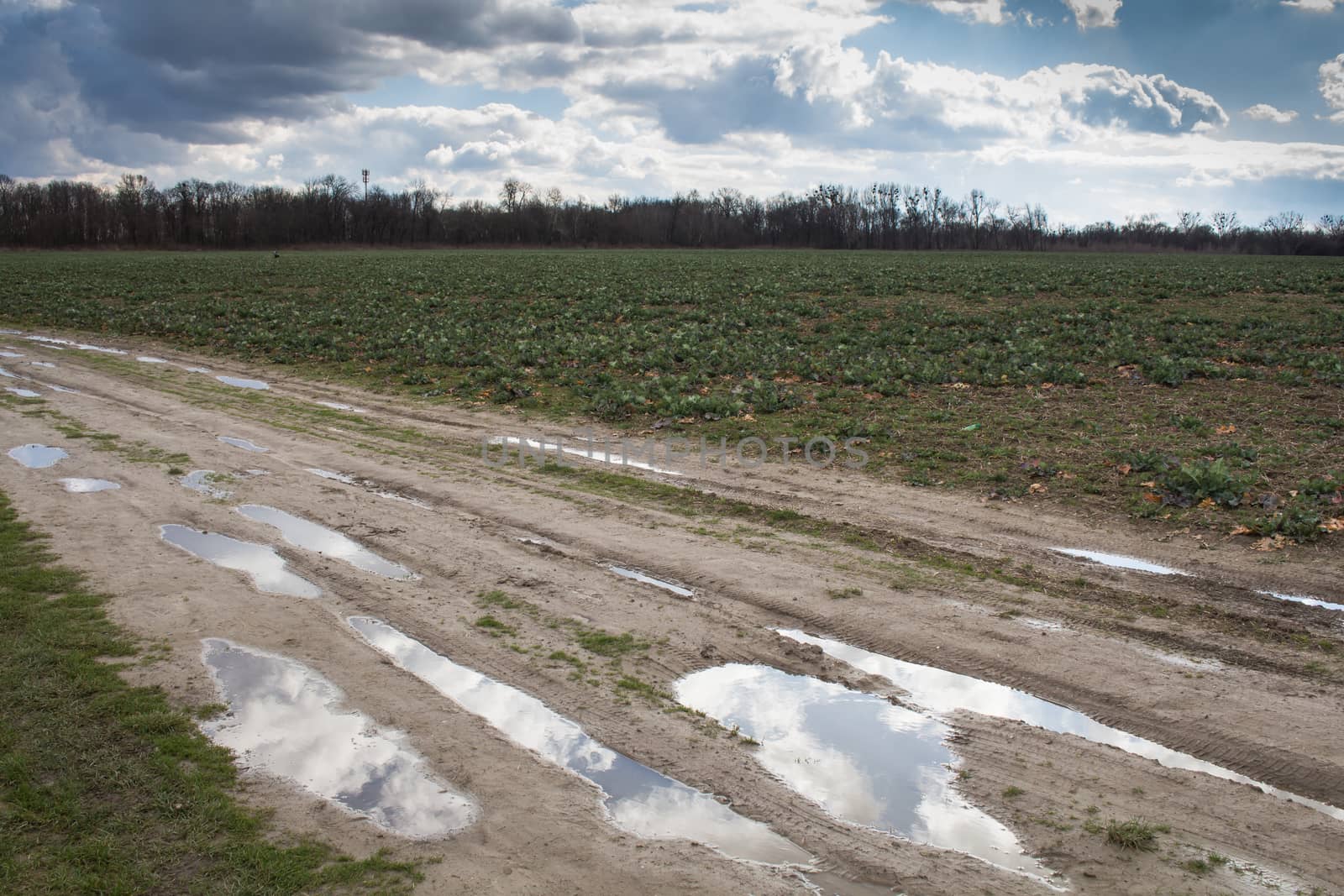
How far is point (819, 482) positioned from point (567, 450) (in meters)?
3.31

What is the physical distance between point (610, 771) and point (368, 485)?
5.88 metres

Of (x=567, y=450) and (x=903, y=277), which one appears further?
(x=903, y=277)

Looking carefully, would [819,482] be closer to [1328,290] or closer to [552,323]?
[552,323]

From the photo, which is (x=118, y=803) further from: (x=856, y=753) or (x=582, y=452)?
(x=582, y=452)

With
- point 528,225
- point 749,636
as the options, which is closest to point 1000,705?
point 749,636

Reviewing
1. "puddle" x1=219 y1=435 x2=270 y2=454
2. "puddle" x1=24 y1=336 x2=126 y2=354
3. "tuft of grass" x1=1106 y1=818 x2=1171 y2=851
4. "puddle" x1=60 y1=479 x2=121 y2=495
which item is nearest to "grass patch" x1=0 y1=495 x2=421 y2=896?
"tuft of grass" x1=1106 y1=818 x2=1171 y2=851

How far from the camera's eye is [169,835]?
12.3 ft

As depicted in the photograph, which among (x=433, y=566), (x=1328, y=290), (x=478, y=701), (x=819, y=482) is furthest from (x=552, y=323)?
(x=1328, y=290)

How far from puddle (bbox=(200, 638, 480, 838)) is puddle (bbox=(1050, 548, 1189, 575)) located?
5637 mm

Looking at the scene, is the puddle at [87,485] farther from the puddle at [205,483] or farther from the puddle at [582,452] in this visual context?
the puddle at [582,452]

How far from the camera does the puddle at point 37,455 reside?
984 cm

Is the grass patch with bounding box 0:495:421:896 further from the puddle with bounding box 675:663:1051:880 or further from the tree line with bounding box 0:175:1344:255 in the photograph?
the tree line with bounding box 0:175:1344:255

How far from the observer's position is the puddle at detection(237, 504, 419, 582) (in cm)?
702

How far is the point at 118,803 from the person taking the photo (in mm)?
3938
